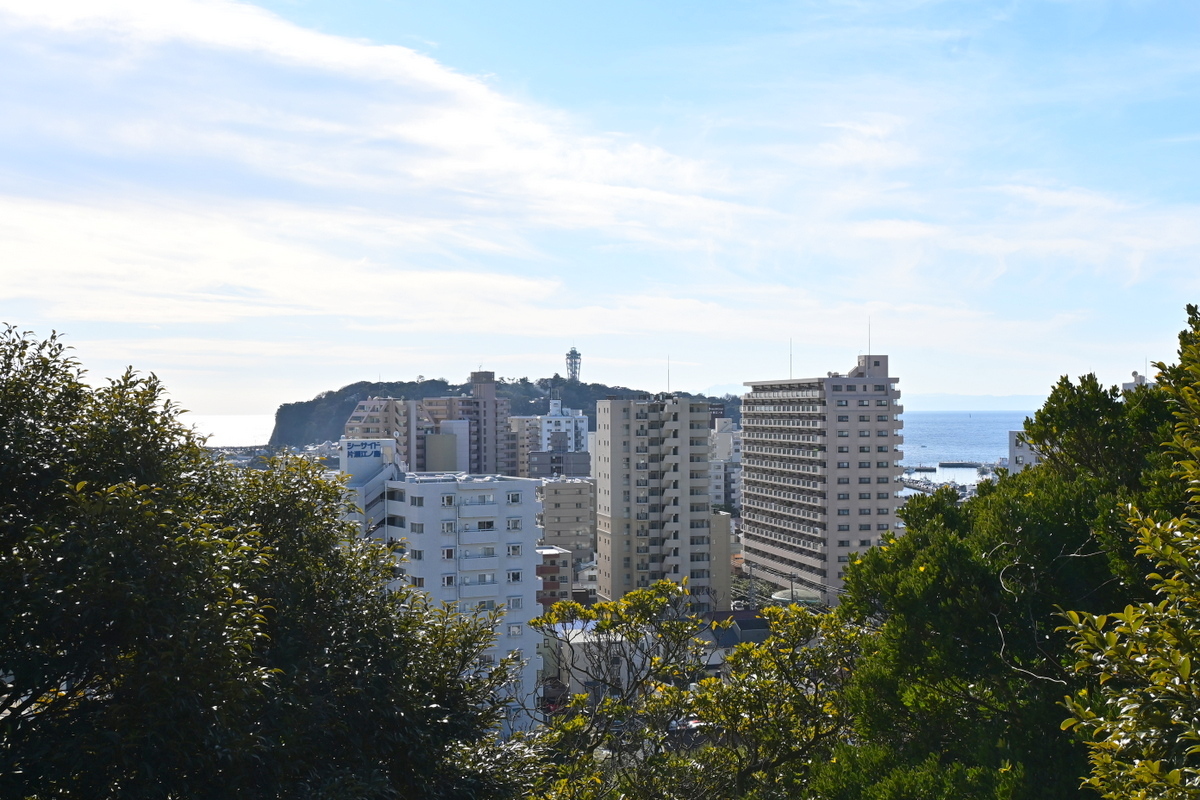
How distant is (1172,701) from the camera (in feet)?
14.1

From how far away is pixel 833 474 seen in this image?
197 ft

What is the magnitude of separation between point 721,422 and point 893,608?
408 ft

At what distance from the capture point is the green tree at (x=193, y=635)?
5.29 meters

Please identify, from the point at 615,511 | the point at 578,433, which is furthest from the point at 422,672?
the point at 578,433

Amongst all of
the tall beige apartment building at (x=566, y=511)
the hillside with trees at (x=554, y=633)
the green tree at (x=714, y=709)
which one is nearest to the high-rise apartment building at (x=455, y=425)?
the tall beige apartment building at (x=566, y=511)

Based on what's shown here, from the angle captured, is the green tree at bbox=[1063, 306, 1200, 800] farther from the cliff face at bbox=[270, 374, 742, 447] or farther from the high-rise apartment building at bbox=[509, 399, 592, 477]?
the cliff face at bbox=[270, 374, 742, 447]

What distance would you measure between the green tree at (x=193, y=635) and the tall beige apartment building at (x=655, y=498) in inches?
1745

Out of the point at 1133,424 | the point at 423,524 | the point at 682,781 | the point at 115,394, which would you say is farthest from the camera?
the point at 423,524

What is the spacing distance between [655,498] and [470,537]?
2422 cm

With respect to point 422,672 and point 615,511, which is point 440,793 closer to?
point 422,672

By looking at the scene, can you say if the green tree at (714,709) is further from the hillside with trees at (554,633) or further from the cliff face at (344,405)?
the cliff face at (344,405)

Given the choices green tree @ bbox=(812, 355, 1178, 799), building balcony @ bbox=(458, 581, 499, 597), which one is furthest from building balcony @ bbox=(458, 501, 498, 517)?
green tree @ bbox=(812, 355, 1178, 799)

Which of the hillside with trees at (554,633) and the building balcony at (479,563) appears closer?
the hillside with trees at (554,633)

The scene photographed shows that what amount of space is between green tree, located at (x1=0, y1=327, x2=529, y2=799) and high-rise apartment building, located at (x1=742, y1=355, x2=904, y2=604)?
5166 centimetres
